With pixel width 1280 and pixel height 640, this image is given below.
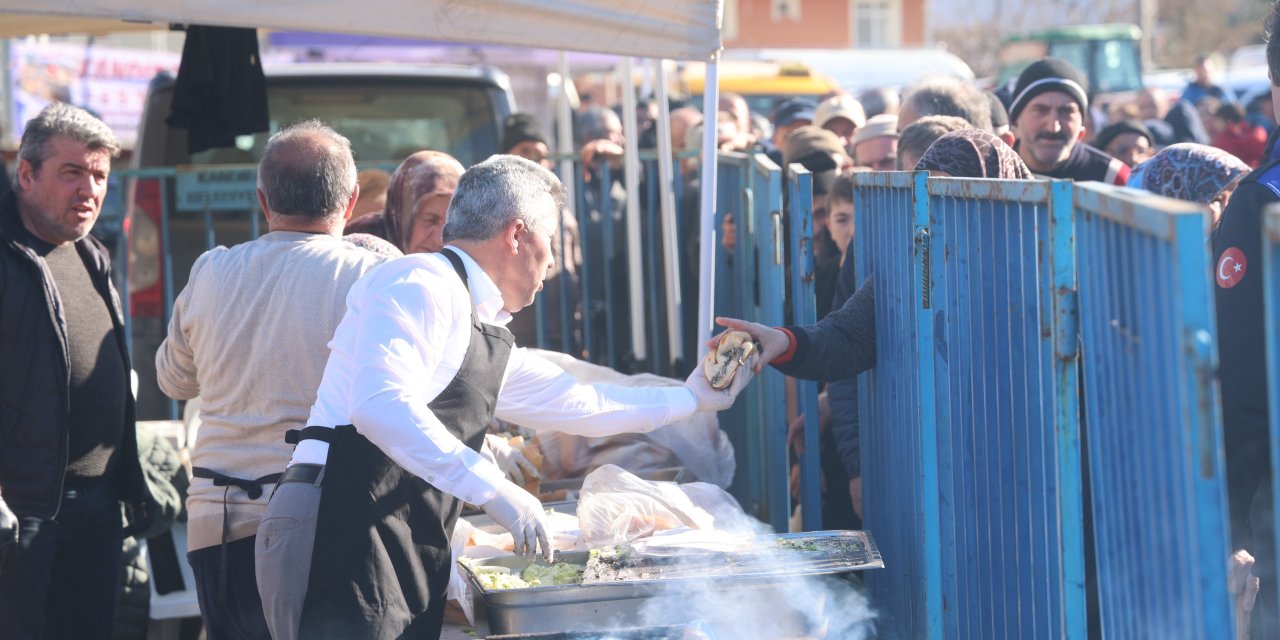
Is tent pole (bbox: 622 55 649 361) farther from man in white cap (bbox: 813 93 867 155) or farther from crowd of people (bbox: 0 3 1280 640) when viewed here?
man in white cap (bbox: 813 93 867 155)

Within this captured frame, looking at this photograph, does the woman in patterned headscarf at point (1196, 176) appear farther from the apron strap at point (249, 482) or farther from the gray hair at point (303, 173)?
the apron strap at point (249, 482)

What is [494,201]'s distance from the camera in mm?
2893

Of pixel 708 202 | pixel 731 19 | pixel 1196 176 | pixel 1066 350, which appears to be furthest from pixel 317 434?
pixel 731 19

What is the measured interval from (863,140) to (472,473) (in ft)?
11.3

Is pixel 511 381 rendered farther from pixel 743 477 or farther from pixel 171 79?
pixel 171 79

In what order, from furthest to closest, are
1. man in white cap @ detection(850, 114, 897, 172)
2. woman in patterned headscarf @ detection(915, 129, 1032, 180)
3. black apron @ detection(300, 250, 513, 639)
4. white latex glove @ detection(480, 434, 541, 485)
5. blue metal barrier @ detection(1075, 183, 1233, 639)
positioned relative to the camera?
man in white cap @ detection(850, 114, 897, 172) < white latex glove @ detection(480, 434, 541, 485) < woman in patterned headscarf @ detection(915, 129, 1032, 180) < black apron @ detection(300, 250, 513, 639) < blue metal barrier @ detection(1075, 183, 1233, 639)

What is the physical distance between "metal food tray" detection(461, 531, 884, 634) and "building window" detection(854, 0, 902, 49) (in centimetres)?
4766

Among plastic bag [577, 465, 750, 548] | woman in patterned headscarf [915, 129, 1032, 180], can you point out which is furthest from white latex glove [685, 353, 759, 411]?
woman in patterned headscarf [915, 129, 1032, 180]

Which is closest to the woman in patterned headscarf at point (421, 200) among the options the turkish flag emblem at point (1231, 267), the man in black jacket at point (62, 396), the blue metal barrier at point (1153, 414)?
the man in black jacket at point (62, 396)

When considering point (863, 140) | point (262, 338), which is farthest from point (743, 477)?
point (262, 338)

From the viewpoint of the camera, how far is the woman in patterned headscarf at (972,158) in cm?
319

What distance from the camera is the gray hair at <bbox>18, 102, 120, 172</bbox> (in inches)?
152

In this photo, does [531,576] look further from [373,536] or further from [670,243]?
[670,243]

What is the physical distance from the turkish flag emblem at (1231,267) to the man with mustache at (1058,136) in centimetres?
219
